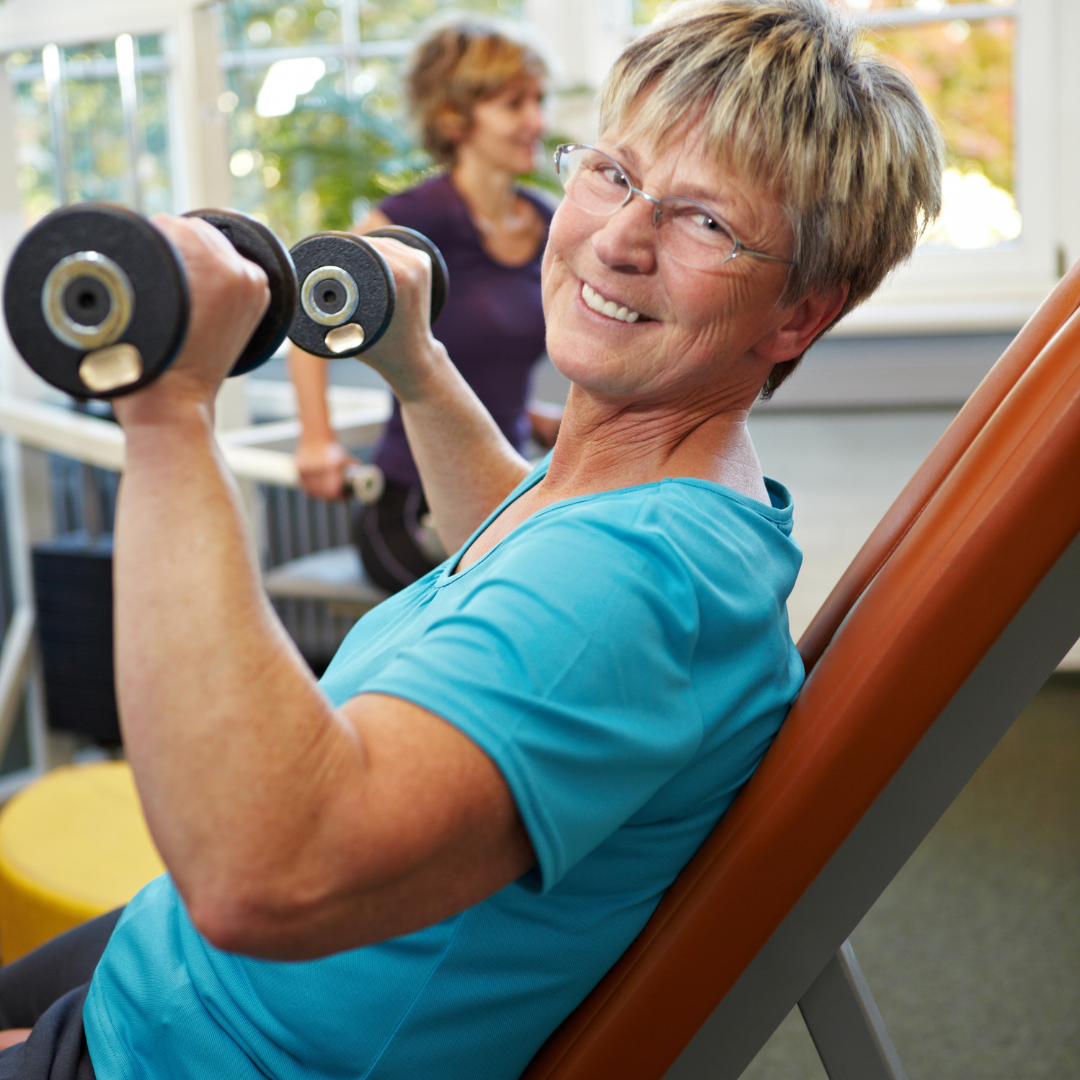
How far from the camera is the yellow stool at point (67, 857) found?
4.45ft

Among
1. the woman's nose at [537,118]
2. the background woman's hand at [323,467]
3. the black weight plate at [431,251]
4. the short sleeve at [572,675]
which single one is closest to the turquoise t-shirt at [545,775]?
the short sleeve at [572,675]

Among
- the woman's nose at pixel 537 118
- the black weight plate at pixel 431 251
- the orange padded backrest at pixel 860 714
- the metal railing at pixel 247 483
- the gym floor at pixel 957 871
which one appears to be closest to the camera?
the orange padded backrest at pixel 860 714

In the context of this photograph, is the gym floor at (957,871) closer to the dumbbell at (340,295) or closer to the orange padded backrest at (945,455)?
the orange padded backrest at (945,455)

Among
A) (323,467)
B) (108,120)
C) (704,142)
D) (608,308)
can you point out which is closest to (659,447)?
(608,308)

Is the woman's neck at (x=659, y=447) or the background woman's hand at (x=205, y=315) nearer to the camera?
the background woman's hand at (x=205, y=315)

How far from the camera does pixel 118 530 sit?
53cm

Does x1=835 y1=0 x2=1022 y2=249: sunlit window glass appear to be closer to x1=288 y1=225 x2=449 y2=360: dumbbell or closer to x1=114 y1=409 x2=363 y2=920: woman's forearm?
x1=288 y1=225 x2=449 y2=360: dumbbell

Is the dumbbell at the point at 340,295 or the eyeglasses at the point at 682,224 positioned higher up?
the eyeglasses at the point at 682,224

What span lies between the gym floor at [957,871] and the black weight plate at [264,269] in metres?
1.44

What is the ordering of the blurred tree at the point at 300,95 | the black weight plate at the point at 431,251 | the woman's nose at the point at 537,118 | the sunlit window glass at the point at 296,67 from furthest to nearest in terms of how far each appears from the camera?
A: the sunlit window glass at the point at 296,67, the blurred tree at the point at 300,95, the woman's nose at the point at 537,118, the black weight plate at the point at 431,251

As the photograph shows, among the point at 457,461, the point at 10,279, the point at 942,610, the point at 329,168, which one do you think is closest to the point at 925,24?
the point at 329,168

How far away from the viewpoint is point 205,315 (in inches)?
20.7

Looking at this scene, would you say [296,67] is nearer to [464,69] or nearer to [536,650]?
[464,69]

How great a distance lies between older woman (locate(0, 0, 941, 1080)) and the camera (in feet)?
1.66
